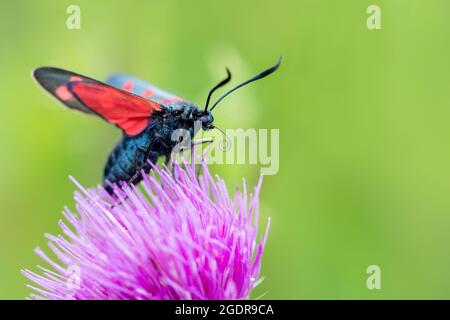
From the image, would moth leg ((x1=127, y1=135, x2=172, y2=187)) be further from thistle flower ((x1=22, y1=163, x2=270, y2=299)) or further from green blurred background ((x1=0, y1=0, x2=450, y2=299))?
green blurred background ((x1=0, y1=0, x2=450, y2=299))

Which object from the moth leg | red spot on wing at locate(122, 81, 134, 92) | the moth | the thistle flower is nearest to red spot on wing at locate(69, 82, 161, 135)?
the moth

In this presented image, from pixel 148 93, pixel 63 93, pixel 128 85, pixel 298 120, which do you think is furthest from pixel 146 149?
pixel 298 120

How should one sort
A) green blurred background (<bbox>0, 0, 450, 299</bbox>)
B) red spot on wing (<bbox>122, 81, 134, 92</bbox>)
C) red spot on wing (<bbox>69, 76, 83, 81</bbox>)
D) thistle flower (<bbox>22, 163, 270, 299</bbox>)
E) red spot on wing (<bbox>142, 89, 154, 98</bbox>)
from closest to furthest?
1. thistle flower (<bbox>22, 163, 270, 299</bbox>)
2. red spot on wing (<bbox>69, 76, 83, 81</bbox>)
3. red spot on wing (<bbox>142, 89, 154, 98</bbox>)
4. red spot on wing (<bbox>122, 81, 134, 92</bbox>)
5. green blurred background (<bbox>0, 0, 450, 299</bbox>)

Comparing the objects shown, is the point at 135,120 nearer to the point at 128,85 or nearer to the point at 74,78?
the point at 74,78

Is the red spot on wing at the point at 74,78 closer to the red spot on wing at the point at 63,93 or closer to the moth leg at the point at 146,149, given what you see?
the red spot on wing at the point at 63,93

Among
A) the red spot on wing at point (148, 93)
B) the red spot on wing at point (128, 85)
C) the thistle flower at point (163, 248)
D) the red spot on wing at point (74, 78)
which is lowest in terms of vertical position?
the thistle flower at point (163, 248)

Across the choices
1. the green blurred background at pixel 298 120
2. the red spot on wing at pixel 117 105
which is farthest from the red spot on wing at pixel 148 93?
the red spot on wing at pixel 117 105
